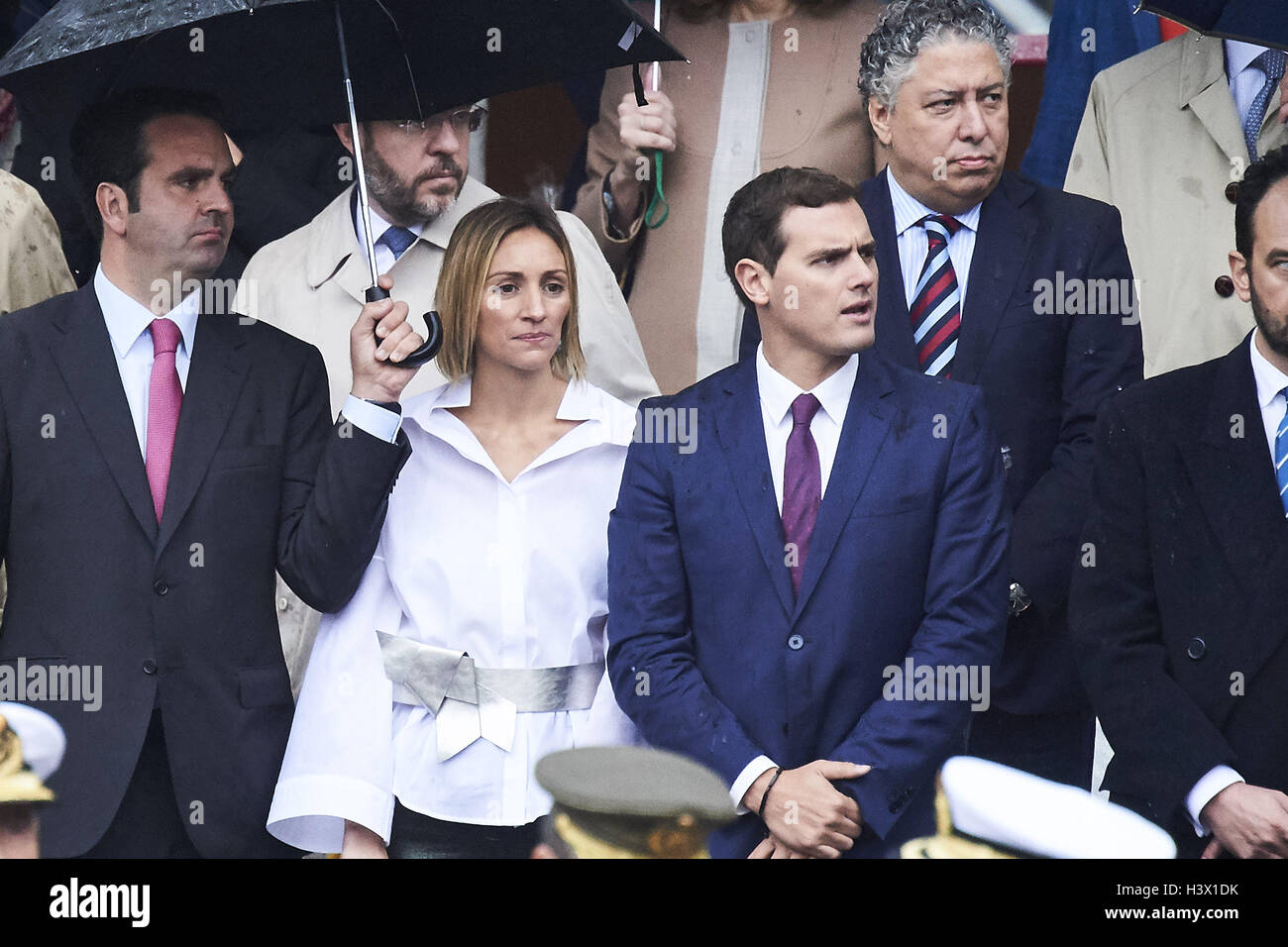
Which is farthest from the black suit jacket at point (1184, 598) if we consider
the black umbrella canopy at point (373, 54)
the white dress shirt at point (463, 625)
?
the black umbrella canopy at point (373, 54)

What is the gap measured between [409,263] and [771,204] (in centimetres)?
107

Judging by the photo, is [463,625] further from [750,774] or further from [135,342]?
[135,342]

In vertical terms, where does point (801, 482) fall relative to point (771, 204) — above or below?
below

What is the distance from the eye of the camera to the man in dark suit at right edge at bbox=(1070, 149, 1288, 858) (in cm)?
487

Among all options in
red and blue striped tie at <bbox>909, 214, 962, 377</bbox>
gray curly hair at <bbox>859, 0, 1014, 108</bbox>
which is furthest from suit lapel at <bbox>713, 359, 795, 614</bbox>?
gray curly hair at <bbox>859, 0, 1014, 108</bbox>

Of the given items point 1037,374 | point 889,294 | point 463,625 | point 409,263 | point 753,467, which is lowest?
point 463,625

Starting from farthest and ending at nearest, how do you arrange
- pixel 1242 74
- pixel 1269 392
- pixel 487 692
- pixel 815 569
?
1. pixel 1242 74
2. pixel 487 692
3. pixel 1269 392
4. pixel 815 569

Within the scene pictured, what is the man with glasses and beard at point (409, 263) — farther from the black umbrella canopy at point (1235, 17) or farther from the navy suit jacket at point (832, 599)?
the black umbrella canopy at point (1235, 17)

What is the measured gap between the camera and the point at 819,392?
5074 mm

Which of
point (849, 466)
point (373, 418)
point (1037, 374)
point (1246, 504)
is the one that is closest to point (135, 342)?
point (373, 418)
